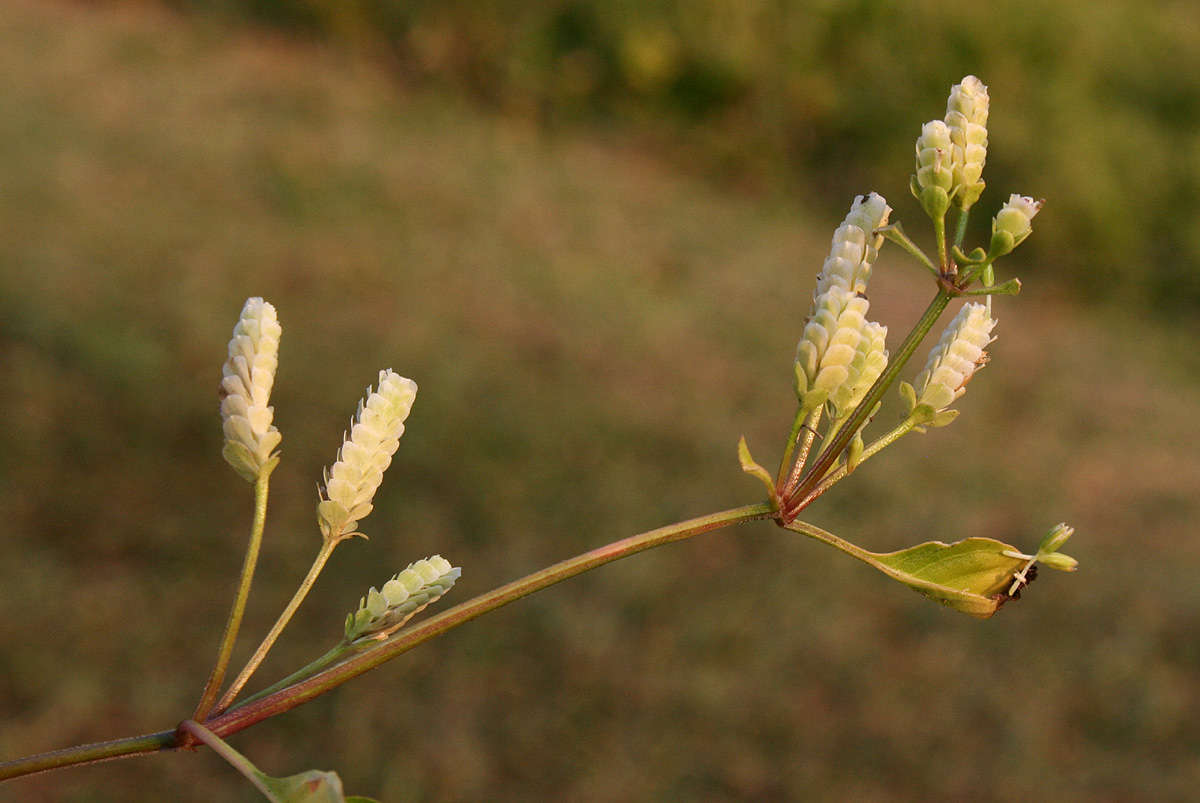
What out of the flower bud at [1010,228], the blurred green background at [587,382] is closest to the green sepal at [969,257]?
the flower bud at [1010,228]

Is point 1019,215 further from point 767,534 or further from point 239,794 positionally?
point 767,534

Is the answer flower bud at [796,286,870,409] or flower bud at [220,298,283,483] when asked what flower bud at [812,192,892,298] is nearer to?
flower bud at [796,286,870,409]

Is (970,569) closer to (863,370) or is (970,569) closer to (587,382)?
(863,370)

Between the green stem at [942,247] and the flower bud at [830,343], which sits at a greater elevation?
the green stem at [942,247]

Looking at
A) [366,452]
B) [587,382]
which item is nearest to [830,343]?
[366,452]

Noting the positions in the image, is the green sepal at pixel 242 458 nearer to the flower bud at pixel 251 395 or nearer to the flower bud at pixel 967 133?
the flower bud at pixel 251 395

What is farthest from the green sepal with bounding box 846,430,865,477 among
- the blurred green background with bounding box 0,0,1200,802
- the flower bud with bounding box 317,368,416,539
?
the blurred green background with bounding box 0,0,1200,802

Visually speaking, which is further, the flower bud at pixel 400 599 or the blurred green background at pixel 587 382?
the blurred green background at pixel 587 382

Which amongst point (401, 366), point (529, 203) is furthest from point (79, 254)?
point (529, 203)
